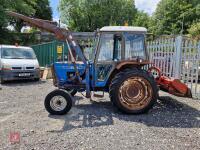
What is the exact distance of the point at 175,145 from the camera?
525cm

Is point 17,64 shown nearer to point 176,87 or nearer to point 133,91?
point 133,91

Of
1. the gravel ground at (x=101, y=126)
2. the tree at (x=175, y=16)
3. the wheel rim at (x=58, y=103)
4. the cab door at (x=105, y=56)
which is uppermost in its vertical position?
the tree at (x=175, y=16)

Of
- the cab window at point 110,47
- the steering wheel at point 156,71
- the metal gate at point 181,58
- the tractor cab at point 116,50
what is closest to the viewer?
the tractor cab at point 116,50

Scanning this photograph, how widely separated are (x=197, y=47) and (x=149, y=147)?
5.09 m

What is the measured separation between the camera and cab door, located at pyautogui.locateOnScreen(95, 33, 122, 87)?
26.3ft

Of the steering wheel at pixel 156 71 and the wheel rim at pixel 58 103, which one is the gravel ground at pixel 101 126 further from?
the steering wheel at pixel 156 71

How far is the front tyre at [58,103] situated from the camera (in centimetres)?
740

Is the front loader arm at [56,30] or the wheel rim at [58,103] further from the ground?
the front loader arm at [56,30]

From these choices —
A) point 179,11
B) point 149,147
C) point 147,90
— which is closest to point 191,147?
point 149,147

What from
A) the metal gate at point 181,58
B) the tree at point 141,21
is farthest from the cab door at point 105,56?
the tree at point 141,21

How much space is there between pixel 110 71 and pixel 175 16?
4534 centimetres

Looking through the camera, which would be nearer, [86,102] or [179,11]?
[86,102]

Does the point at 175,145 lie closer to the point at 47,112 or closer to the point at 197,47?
the point at 47,112

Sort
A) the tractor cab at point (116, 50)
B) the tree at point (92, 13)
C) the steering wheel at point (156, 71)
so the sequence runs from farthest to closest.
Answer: the tree at point (92, 13) < the steering wheel at point (156, 71) < the tractor cab at point (116, 50)
